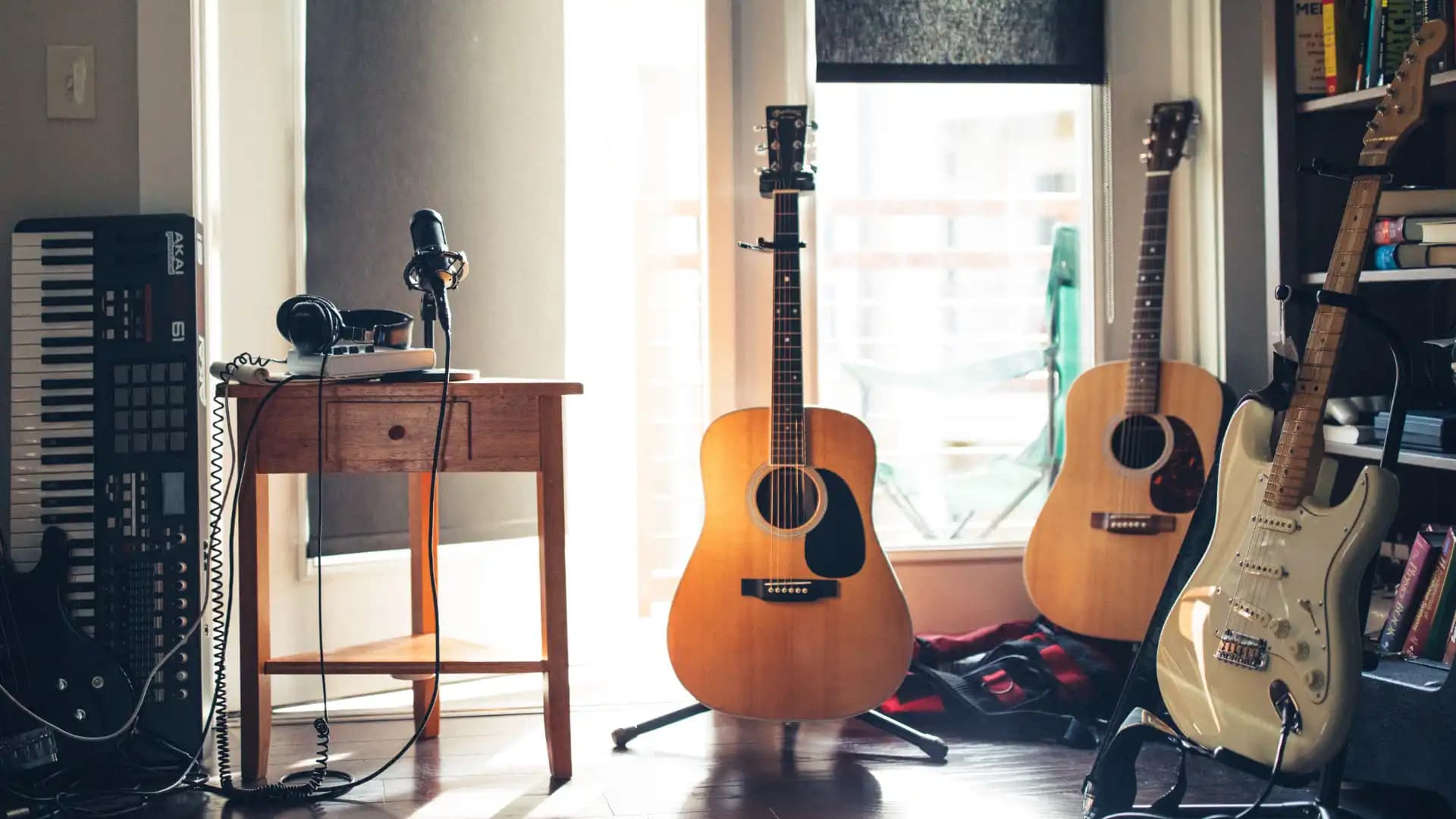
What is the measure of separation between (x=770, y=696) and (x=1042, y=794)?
1.61ft

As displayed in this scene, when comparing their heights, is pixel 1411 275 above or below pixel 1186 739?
above

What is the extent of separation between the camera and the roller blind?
9.04ft

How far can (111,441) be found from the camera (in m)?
2.21

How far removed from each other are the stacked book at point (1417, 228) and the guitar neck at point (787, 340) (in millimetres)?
1040

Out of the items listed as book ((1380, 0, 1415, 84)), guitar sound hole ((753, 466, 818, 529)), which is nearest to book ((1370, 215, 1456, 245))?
book ((1380, 0, 1415, 84))

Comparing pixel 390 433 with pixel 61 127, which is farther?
pixel 61 127

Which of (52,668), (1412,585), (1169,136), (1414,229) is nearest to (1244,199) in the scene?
(1169,136)

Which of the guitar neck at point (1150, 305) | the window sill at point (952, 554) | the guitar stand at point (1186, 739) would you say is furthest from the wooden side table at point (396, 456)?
the guitar neck at point (1150, 305)

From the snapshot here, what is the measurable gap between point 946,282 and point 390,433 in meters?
1.40

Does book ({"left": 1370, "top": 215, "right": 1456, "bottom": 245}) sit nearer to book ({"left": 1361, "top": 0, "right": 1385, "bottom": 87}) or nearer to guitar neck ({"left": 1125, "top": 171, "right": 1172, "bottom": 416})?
book ({"left": 1361, "top": 0, "right": 1385, "bottom": 87})

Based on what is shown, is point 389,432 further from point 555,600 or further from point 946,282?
point 946,282

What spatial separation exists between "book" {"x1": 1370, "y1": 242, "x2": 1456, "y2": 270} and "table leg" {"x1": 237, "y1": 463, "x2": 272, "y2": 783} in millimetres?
2000

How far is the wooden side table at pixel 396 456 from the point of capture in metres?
2.04

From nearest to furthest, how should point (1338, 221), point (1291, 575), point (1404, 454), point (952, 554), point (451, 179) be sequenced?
point (1291, 575) → point (1404, 454) → point (1338, 221) → point (451, 179) → point (952, 554)
